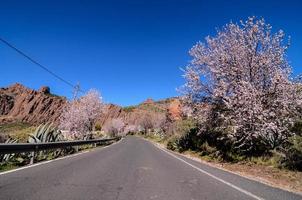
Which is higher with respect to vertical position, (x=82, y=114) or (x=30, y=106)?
(x=30, y=106)

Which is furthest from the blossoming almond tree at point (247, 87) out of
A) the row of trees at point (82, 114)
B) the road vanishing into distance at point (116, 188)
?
the row of trees at point (82, 114)

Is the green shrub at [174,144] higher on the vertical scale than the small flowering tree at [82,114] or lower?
lower

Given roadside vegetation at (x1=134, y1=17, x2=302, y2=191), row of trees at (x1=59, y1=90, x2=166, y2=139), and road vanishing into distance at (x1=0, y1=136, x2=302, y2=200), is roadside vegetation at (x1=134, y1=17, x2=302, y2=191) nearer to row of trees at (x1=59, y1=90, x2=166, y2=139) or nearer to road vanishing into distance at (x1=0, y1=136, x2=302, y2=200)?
road vanishing into distance at (x1=0, y1=136, x2=302, y2=200)

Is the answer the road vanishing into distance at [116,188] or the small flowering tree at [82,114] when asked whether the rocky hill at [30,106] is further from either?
the road vanishing into distance at [116,188]

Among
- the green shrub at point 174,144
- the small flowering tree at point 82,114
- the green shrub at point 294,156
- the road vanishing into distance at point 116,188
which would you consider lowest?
the road vanishing into distance at point 116,188

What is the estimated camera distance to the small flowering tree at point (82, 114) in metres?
52.2

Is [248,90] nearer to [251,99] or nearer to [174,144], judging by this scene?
[251,99]

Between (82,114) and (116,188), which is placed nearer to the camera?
(116,188)

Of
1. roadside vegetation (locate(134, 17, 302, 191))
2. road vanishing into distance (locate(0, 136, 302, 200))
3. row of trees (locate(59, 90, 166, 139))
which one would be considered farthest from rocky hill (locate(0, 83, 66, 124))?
road vanishing into distance (locate(0, 136, 302, 200))

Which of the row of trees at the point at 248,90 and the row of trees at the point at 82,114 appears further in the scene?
the row of trees at the point at 82,114

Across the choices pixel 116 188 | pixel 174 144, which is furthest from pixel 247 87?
pixel 174 144

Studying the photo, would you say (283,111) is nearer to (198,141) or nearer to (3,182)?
(3,182)

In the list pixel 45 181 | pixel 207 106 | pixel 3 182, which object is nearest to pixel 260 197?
pixel 45 181

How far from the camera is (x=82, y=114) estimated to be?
175 ft
